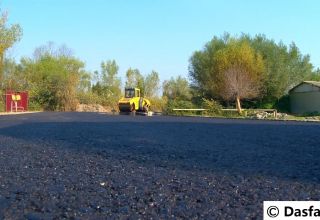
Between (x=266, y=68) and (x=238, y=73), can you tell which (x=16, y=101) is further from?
(x=266, y=68)

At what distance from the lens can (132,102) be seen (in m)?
27.8

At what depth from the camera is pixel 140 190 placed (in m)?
4.54

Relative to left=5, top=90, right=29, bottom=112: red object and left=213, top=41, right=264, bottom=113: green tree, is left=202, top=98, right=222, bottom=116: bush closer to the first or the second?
left=213, top=41, right=264, bottom=113: green tree

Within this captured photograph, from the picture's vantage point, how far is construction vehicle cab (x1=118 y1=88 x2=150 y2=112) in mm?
27688

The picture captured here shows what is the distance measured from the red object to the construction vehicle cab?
9304 millimetres

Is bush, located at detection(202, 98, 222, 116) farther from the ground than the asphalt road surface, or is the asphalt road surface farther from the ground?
bush, located at detection(202, 98, 222, 116)

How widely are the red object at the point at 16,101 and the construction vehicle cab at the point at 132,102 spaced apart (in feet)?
30.5

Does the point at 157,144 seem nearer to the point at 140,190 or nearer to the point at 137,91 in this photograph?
the point at 140,190

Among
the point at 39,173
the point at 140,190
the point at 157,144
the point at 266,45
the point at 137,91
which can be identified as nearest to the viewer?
the point at 140,190

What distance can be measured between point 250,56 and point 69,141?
25.8m

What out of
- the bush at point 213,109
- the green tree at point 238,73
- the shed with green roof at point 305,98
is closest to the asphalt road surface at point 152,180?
the bush at point 213,109

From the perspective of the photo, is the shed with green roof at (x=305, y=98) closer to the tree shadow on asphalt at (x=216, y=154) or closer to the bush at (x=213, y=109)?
the bush at (x=213, y=109)

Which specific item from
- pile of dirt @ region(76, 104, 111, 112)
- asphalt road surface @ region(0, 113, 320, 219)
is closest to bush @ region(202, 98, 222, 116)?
pile of dirt @ region(76, 104, 111, 112)

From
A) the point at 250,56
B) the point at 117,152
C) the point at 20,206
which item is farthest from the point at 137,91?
the point at 20,206
